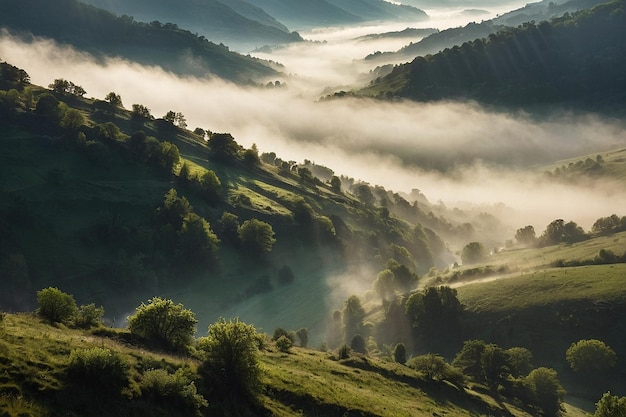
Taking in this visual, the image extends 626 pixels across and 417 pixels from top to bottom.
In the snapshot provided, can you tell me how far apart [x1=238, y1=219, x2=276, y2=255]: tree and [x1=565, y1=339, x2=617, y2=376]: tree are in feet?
342

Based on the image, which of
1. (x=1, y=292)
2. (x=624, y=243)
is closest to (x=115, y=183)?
(x=1, y=292)

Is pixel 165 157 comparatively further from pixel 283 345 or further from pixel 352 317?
pixel 283 345

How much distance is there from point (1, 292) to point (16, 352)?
96.7 metres

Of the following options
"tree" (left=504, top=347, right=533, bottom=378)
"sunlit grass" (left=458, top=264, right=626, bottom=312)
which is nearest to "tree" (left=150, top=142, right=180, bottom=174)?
"sunlit grass" (left=458, top=264, right=626, bottom=312)

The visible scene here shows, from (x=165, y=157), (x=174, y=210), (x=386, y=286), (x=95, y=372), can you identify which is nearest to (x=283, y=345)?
(x=95, y=372)

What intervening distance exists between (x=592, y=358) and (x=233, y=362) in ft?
317

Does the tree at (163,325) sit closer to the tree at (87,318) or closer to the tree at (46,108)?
the tree at (87,318)

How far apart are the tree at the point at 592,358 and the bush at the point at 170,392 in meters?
101

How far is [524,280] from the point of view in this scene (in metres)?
144

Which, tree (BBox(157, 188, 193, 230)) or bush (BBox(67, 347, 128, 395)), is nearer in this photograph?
bush (BBox(67, 347, 128, 395))

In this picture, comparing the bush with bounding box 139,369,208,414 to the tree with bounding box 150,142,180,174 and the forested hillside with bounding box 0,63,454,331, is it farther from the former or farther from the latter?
the tree with bounding box 150,142,180,174

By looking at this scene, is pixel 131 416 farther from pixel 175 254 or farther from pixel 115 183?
pixel 115 183

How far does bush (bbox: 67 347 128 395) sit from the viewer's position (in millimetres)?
37500

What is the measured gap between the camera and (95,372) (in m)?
38.0
